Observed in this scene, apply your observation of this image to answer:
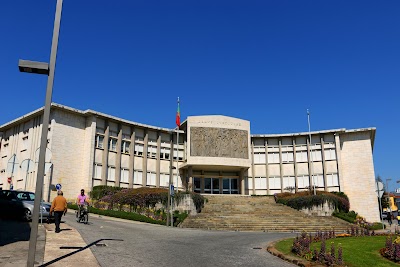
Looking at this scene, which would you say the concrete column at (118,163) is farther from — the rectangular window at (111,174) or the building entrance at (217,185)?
the building entrance at (217,185)

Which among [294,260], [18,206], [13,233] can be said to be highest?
[18,206]

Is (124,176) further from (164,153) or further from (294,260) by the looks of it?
(294,260)

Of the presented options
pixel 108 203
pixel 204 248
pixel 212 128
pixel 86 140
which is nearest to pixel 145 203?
pixel 108 203

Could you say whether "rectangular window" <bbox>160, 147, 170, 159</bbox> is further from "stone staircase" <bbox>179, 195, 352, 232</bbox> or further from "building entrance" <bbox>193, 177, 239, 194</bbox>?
"stone staircase" <bbox>179, 195, 352, 232</bbox>

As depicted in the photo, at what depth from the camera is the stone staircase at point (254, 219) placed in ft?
89.2

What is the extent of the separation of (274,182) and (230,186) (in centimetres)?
591

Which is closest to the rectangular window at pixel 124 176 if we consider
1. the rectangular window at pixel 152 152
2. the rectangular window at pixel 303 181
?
the rectangular window at pixel 152 152

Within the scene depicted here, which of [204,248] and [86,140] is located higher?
[86,140]

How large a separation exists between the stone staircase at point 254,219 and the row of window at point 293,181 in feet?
32.1

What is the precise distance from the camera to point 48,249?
1039cm

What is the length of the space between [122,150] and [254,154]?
17.8 m

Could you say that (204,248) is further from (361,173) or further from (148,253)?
(361,173)

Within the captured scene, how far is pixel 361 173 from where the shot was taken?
44.6 metres

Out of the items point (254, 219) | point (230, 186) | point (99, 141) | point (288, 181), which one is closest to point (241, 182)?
point (230, 186)
